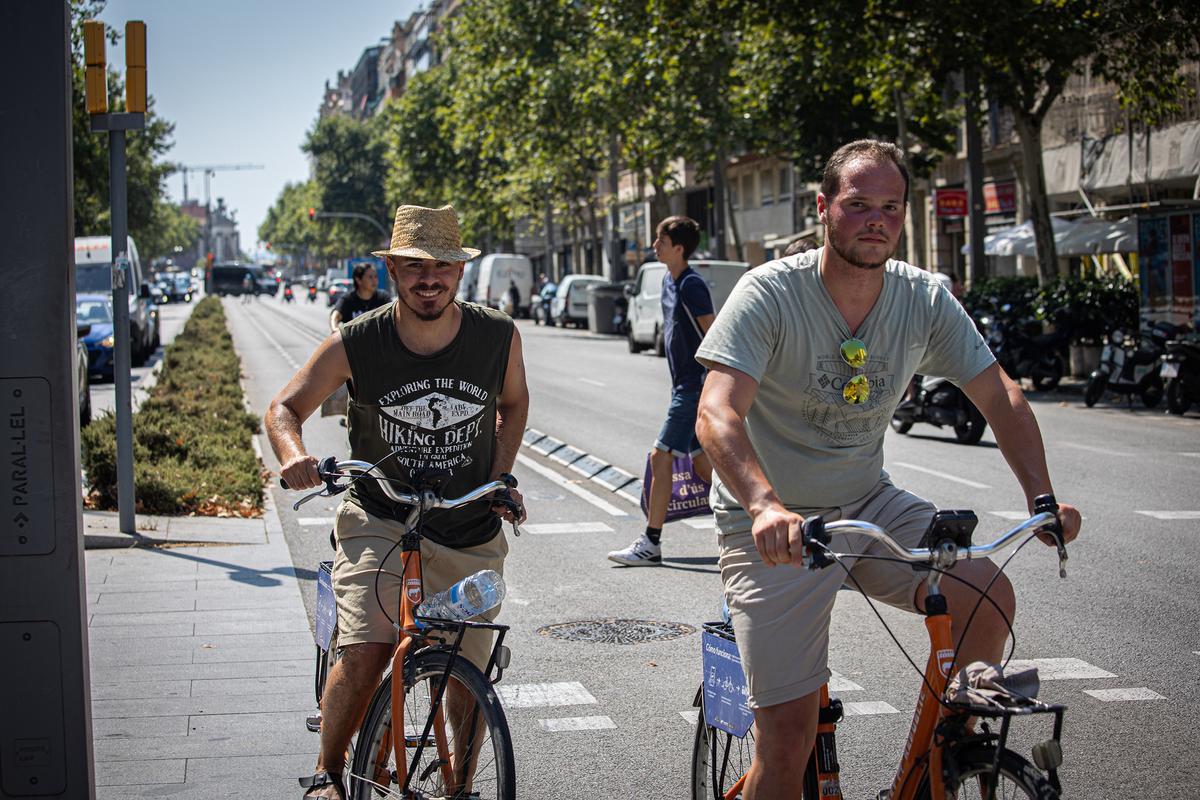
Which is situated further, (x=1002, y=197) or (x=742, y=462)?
(x=1002, y=197)

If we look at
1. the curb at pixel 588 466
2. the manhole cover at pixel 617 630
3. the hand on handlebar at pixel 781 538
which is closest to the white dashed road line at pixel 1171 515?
the curb at pixel 588 466

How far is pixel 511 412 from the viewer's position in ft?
14.9

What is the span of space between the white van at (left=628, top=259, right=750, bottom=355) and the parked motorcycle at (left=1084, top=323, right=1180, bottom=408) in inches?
479

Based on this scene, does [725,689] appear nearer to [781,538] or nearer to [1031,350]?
[781,538]

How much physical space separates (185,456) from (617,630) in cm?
611

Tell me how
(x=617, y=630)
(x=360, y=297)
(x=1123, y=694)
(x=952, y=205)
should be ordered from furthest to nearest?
1. (x=952, y=205)
2. (x=360, y=297)
3. (x=617, y=630)
4. (x=1123, y=694)

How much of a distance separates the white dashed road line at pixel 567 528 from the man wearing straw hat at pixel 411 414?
6251 millimetres

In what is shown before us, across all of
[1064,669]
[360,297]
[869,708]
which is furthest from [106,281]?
[869,708]

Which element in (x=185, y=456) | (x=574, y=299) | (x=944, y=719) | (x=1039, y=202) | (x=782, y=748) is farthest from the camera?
(x=574, y=299)

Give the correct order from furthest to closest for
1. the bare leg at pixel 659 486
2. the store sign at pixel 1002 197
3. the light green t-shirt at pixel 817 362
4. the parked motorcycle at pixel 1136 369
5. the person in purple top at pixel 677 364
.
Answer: the store sign at pixel 1002 197
the parked motorcycle at pixel 1136 369
the bare leg at pixel 659 486
the person in purple top at pixel 677 364
the light green t-shirt at pixel 817 362

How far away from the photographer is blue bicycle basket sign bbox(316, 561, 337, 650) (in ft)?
14.6

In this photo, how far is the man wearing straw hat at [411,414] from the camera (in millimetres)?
4246

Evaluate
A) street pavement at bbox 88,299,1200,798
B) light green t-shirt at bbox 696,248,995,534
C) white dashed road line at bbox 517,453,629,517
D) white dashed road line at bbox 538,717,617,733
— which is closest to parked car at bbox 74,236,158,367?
white dashed road line at bbox 517,453,629,517

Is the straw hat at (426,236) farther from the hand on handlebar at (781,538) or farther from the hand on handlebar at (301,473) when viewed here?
the hand on handlebar at (781,538)
